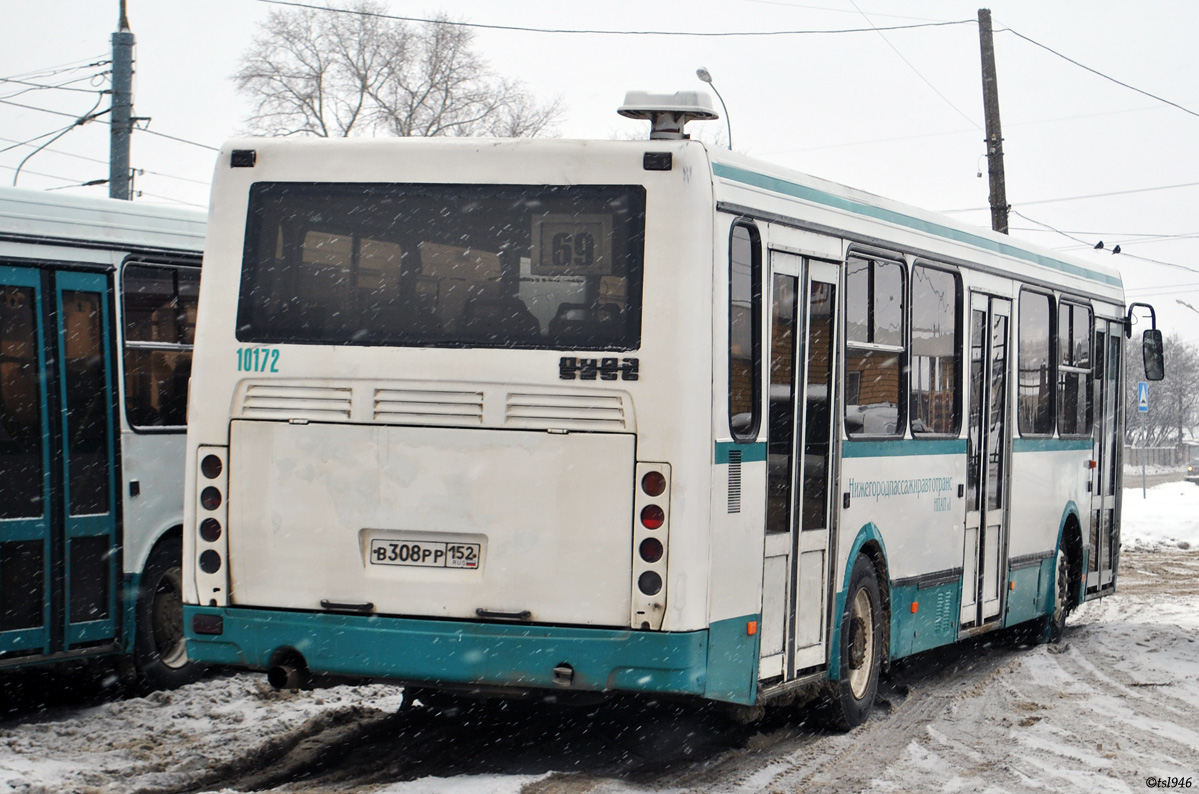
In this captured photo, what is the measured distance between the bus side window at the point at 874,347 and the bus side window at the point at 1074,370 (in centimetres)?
382

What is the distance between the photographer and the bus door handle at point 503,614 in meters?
6.79

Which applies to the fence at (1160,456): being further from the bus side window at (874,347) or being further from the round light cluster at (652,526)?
the round light cluster at (652,526)

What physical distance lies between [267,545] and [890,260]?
4260 millimetres

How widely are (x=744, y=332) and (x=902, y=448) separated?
8.21ft

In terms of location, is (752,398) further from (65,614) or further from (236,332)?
(65,614)

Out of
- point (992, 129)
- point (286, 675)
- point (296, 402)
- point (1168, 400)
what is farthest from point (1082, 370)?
point (1168, 400)

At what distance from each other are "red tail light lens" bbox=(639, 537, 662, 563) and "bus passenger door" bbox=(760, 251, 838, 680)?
1.07 meters

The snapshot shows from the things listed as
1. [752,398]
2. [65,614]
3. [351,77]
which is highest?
[351,77]

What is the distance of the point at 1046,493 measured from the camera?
1242 centimetres

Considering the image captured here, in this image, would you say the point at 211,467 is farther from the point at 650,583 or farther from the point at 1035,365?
the point at 1035,365

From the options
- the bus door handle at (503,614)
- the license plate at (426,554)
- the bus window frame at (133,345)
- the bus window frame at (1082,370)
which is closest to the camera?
the bus door handle at (503,614)

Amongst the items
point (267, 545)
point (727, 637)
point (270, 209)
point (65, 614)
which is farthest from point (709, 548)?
point (65, 614)

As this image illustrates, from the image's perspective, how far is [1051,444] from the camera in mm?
12508

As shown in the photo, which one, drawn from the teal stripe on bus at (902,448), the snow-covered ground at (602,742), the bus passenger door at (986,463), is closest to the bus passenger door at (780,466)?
the snow-covered ground at (602,742)
